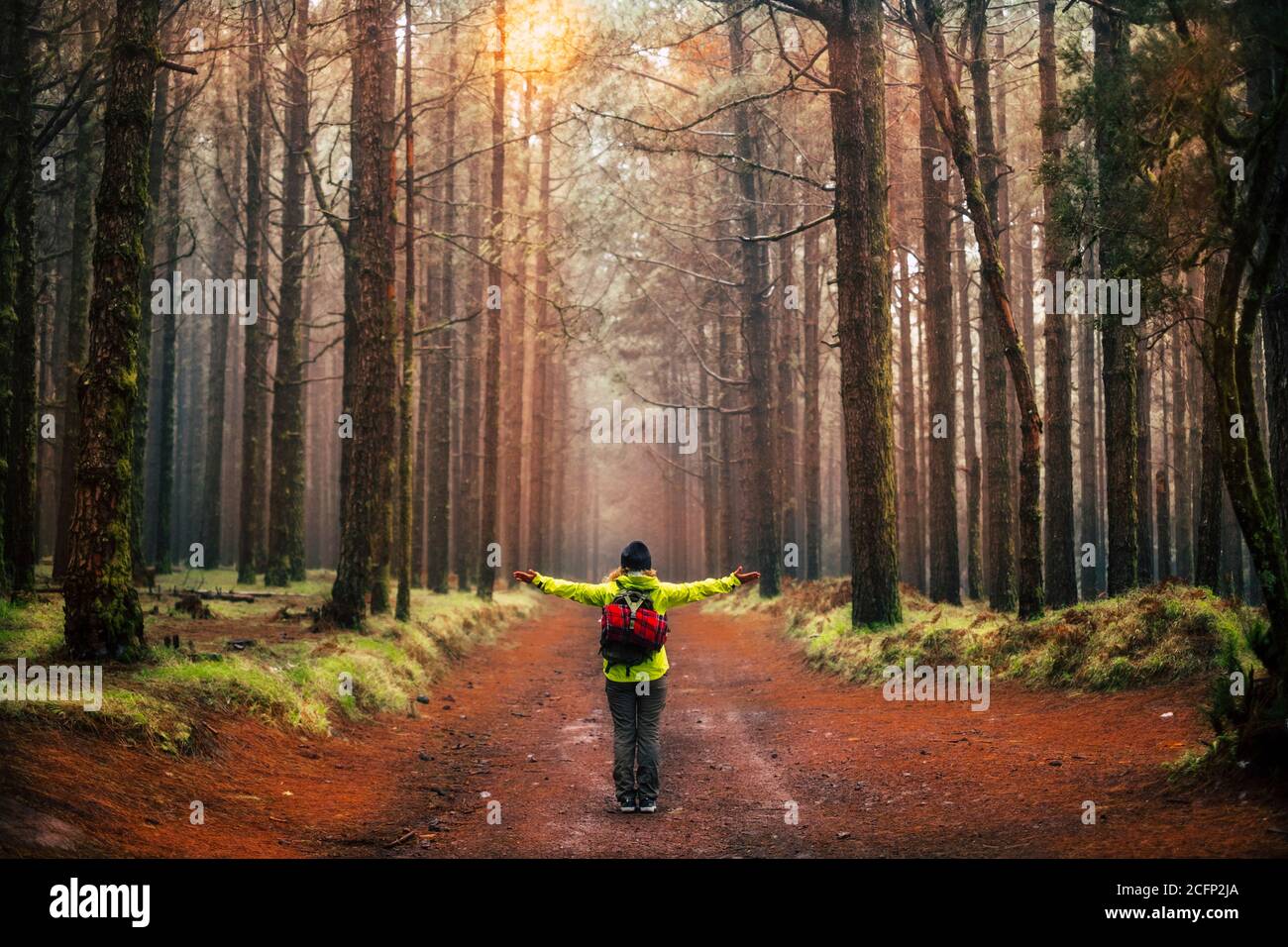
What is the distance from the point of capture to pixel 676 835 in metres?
Result: 7.25

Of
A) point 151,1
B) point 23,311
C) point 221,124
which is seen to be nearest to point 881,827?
point 151,1

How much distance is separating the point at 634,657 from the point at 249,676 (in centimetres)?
466

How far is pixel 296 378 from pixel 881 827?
756 inches

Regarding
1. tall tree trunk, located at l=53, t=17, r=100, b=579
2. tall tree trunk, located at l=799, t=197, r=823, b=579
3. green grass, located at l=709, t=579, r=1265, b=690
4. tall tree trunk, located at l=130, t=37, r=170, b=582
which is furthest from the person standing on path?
tall tree trunk, located at l=799, t=197, r=823, b=579

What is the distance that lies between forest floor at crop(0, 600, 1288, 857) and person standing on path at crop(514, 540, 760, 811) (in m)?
0.33

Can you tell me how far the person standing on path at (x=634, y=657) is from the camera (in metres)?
8.16

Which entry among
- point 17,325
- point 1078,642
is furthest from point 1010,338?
point 17,325

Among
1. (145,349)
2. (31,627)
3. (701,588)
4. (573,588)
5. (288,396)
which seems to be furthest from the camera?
(288,396)

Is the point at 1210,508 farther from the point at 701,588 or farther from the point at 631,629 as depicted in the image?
the point at 631,629

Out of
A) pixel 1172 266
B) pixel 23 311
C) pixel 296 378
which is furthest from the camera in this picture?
pixel 296 378

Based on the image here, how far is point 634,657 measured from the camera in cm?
827

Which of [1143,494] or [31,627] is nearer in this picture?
[31,627]

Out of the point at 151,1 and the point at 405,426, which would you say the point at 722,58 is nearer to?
the point at 405,426

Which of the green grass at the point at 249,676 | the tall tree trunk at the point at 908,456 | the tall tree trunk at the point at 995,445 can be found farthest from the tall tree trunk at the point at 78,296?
the tall tree trunk at the point at 908,456
